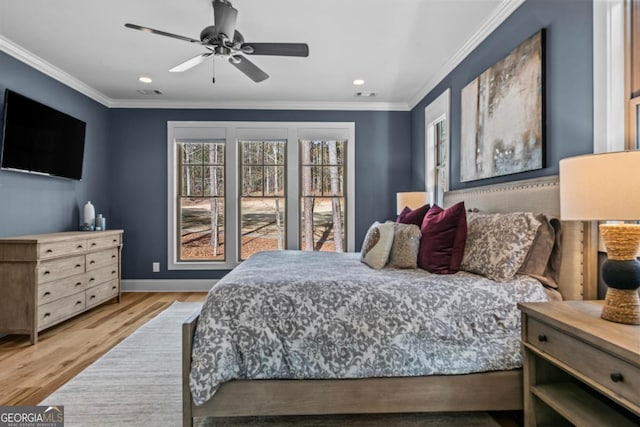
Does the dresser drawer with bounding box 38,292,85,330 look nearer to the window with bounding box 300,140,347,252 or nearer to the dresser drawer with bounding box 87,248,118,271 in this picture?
the dresser drawer with bounding box 87,248,118,271

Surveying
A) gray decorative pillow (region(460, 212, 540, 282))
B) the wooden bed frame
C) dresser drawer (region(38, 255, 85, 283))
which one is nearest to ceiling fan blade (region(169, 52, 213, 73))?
the wooden bed frame

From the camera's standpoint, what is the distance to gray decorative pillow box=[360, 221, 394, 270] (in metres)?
2.26

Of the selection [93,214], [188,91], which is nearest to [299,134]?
[188,91]

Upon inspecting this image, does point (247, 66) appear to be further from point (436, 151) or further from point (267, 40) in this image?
point (436, 151)

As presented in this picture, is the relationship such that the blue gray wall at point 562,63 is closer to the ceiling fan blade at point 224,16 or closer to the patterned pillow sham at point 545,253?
the patterned pillow sham at point 545,253

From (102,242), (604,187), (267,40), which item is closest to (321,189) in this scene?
(267,40)

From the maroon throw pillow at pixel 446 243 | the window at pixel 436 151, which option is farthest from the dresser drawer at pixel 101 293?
the window at pixel 436 151

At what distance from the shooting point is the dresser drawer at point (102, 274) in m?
A: 3.58

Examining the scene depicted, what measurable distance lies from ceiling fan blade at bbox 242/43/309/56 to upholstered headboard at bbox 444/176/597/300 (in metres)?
1.82

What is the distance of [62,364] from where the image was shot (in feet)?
8.06

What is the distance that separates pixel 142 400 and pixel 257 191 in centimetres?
324

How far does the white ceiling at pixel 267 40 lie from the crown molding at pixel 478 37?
0.01m

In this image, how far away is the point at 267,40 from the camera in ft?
9.88

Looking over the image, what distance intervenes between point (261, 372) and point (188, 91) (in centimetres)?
385
